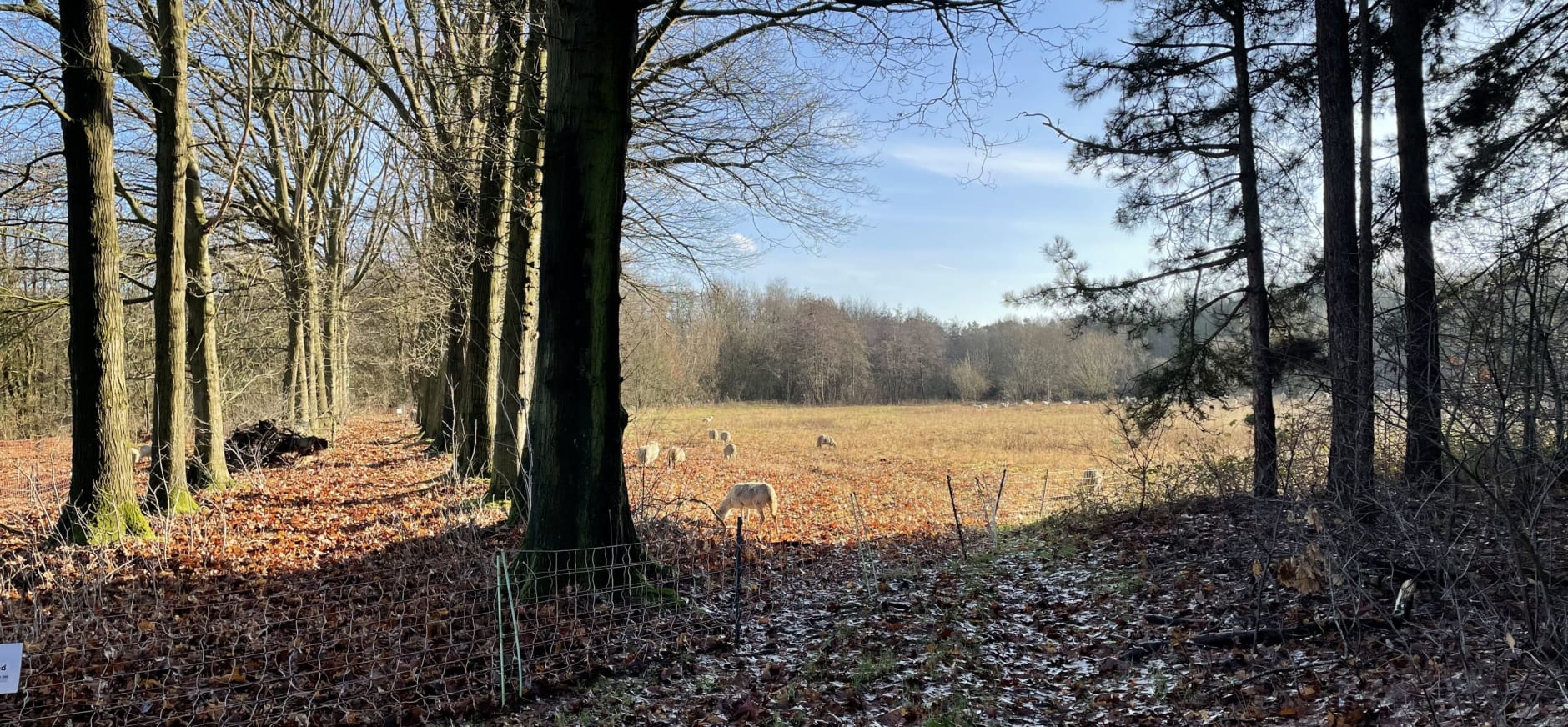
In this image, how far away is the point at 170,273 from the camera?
28.6 feet

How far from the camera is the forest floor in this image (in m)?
4.29

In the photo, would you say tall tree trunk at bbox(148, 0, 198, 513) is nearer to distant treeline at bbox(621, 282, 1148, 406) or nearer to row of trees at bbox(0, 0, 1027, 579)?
row of trees at bbox(0, 0, 1027, 579)

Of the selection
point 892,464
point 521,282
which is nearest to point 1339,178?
point 521,282

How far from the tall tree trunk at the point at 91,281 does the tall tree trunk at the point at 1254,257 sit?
11.9 meters

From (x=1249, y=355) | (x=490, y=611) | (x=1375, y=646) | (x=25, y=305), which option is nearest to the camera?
(x=1375, y=646)

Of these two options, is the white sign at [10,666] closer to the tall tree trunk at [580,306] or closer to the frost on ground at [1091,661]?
the frost on ground at [1091,661]

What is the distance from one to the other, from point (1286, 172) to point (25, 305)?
17.2 m

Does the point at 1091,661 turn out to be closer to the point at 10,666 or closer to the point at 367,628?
the point at 367,628

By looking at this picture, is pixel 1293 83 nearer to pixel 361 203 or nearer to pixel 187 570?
pixel 187 570

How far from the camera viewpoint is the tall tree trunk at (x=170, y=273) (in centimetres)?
865

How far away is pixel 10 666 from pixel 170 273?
6.66 m

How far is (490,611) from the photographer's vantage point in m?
5.54


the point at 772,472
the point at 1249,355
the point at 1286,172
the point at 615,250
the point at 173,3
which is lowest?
the point at 772,472

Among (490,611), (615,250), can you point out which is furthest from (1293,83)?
(490,611)
